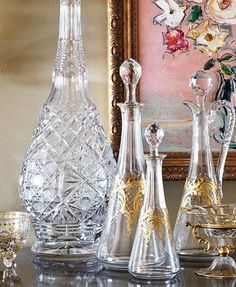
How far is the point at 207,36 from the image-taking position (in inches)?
55.4

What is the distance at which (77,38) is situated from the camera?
1252mm

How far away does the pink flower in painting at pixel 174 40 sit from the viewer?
1.40 m

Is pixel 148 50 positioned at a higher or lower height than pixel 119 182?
higher

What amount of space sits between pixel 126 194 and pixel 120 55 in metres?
0.35

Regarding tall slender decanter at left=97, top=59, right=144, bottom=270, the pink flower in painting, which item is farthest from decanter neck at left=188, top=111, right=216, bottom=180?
the pink flower in painting

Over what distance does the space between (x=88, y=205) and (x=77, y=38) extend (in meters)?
0.28

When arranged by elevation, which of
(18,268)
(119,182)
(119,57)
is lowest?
(18,268)

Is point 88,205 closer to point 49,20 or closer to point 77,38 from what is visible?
point 77,38

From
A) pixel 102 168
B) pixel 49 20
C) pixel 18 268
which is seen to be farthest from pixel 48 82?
pixel 18 268

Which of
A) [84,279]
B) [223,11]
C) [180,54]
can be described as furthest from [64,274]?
[223,11]

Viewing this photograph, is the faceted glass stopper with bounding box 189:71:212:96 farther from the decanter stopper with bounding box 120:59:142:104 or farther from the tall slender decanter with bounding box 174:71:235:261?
the decanter stopper with bounding box 120:59:142:104

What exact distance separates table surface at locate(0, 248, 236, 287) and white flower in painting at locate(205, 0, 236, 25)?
51cm

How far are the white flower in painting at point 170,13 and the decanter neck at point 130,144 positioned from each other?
31cm

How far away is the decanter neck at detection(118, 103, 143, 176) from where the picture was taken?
3.77 feet
